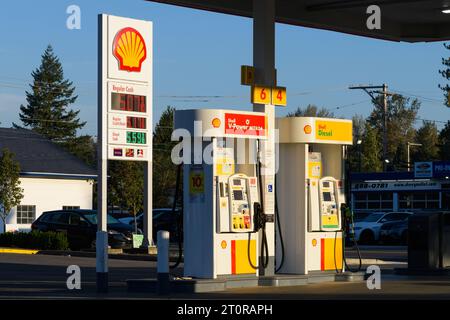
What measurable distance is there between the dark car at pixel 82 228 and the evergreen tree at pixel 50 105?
76.1 meters

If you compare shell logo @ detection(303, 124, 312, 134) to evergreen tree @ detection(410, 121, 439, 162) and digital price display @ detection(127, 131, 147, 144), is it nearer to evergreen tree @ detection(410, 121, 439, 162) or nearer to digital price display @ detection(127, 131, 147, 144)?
digital price display @ detection(127, 131, 147, 144)

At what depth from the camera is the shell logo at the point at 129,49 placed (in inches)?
1162

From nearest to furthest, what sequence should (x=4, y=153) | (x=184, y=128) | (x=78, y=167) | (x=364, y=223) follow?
1. (x=184, y=128)
2. (x=364, y=223)
3. (x=4, y=153)
4. (x=78, y=167)

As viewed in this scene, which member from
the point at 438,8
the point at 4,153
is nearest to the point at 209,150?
the point at 438,8

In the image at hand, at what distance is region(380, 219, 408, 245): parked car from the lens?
43938 millimetres

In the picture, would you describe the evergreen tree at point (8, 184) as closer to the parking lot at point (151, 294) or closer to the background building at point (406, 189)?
the background building at point (406, 189)

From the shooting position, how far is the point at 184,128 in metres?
18.1

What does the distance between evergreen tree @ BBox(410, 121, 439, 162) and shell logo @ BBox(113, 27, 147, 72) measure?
241ft

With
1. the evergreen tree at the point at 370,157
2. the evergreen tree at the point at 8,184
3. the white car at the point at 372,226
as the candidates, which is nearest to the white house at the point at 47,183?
the evergreen tree at the point at 8,184

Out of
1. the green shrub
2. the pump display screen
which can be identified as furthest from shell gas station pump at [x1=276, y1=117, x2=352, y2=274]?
the green shrub

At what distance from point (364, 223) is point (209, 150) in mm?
28179

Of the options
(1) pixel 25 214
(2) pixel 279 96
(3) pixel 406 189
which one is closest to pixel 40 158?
(1) pixel 25 214

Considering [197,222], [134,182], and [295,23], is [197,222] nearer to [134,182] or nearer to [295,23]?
[295,23]

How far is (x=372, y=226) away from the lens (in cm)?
4506
